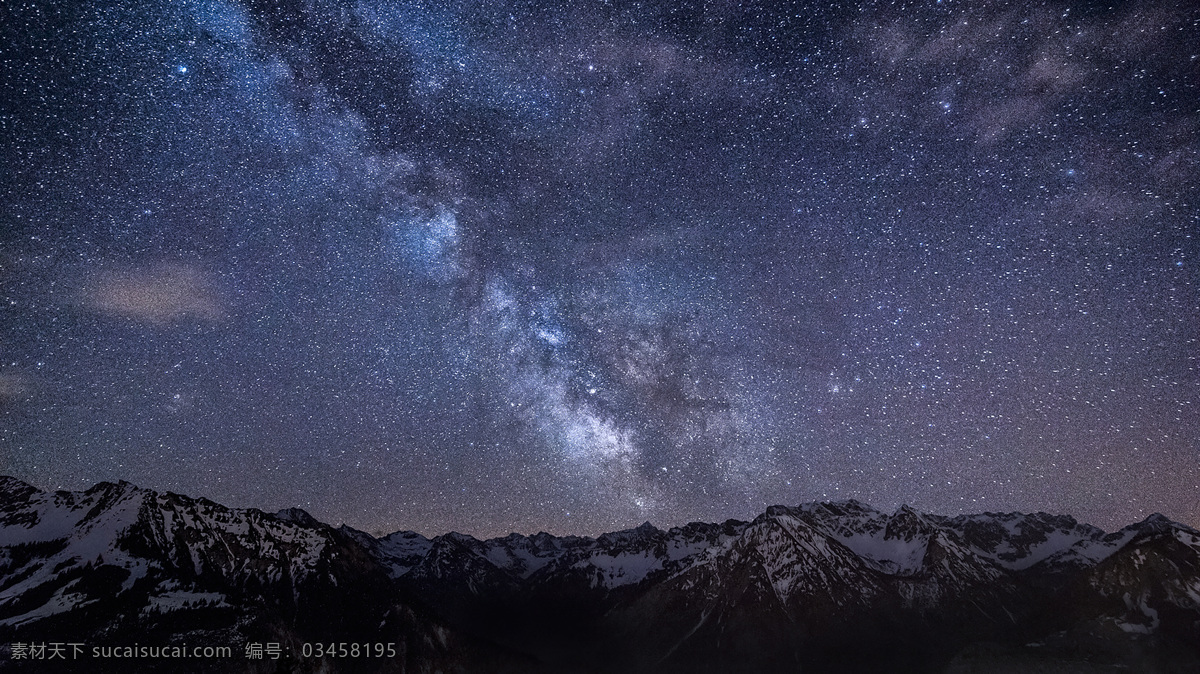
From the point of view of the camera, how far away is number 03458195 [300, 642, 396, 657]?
153125 mm

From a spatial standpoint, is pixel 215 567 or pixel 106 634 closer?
pixel 106 634

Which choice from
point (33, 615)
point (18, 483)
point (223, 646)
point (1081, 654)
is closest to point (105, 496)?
point (18, 483)

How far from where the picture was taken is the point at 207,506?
639ft

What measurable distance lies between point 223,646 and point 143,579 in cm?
3773

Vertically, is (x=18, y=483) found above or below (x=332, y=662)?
above

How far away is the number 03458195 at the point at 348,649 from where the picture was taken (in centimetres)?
15312

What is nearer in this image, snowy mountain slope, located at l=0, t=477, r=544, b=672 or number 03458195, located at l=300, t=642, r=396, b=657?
snowy mountain slope, located at l=0, t=477, r=544, b=672

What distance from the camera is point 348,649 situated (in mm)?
166500

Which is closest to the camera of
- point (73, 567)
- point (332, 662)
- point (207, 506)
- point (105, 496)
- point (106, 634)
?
point (106, 634)

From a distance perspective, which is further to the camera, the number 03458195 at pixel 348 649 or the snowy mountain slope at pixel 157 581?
the number 03458195 at pixel 348 649

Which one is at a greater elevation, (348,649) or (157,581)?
(157,581)

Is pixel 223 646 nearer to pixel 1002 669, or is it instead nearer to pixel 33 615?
pixel 33 615

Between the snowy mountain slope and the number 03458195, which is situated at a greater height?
the snowy mountain slope

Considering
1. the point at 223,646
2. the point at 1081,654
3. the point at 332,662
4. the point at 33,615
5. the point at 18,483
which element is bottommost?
the point at 1081,654
